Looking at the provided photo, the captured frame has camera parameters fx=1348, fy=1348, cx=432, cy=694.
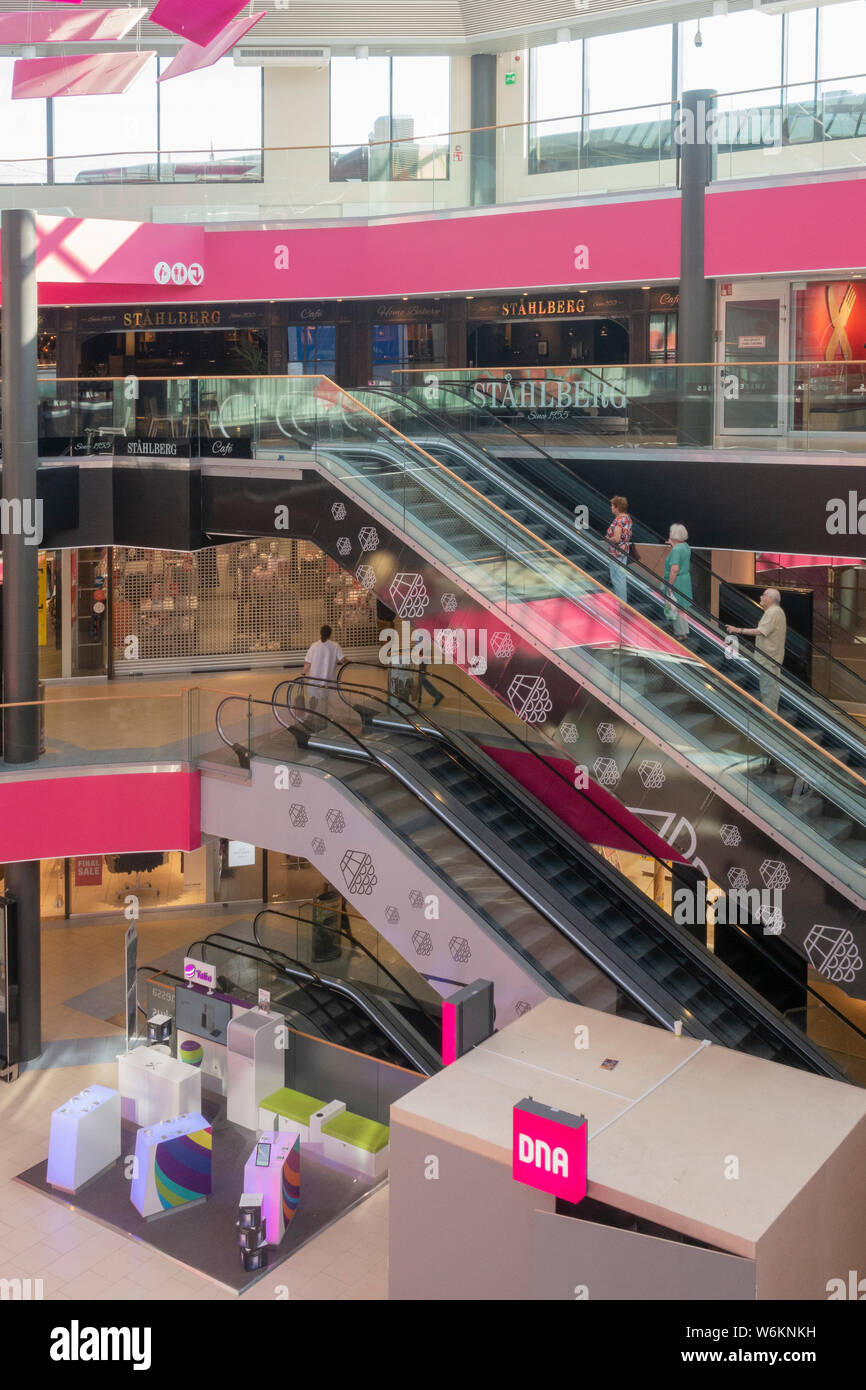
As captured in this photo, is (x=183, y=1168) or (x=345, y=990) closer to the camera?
(x=183, y=1168)

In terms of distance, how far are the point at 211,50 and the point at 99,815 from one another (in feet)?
30.3

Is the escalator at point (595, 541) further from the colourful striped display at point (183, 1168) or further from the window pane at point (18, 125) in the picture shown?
the window pane at point (18, 125)

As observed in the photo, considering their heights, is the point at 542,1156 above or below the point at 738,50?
below

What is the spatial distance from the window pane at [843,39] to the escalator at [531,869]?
11.9 metres

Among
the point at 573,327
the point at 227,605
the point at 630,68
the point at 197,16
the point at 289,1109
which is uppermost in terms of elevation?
the point at 630,68

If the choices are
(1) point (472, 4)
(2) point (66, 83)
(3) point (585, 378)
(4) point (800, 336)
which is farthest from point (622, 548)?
(1) point (472, 4)

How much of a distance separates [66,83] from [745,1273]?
16.4 m

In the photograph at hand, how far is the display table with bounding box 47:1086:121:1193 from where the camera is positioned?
12844 millimetres

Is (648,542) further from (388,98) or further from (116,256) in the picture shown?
(388,98)

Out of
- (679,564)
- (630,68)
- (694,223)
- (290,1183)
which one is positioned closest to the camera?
(290,1183)

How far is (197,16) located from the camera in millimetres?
14984

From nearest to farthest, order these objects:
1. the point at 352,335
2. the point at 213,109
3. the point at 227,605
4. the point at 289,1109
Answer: the point at 289,1109
the point at 227,605
the point at 352,335
the point at 213,109

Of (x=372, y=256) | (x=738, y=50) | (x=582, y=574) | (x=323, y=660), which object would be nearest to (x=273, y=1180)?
(x=323, y=660)

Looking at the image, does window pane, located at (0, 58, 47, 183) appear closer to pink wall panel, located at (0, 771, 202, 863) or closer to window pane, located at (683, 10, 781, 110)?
window pane, located at (683, 10, 781, 110)
